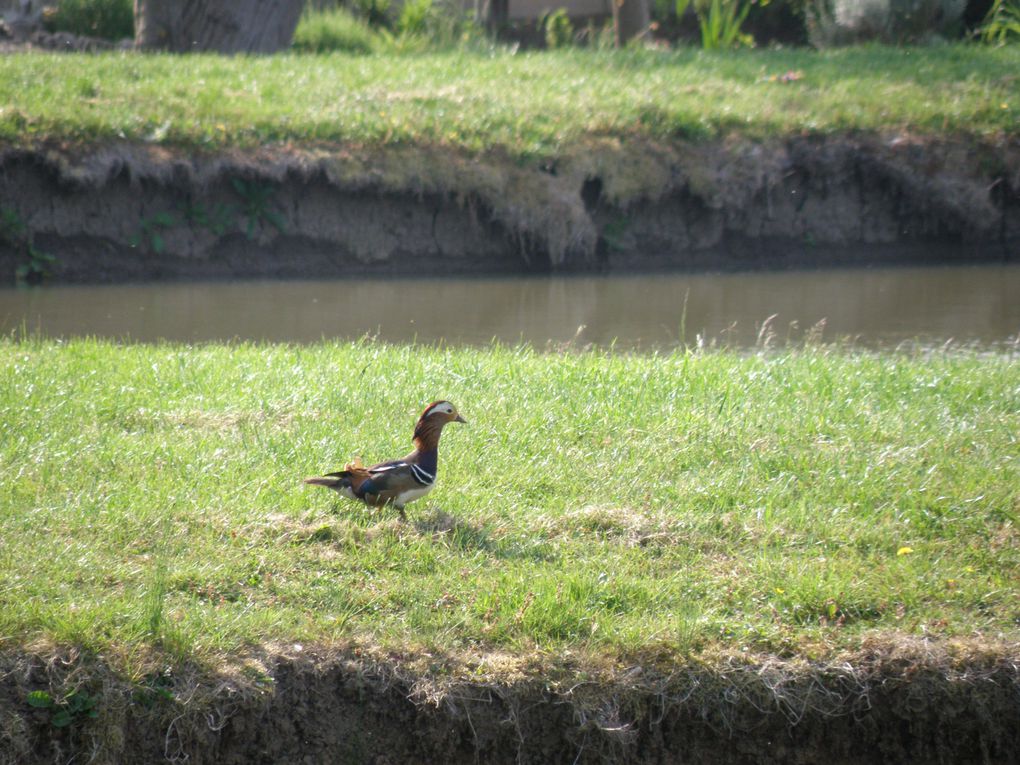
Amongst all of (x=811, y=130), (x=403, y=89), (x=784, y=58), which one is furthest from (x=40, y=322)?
(x=784, y=58)

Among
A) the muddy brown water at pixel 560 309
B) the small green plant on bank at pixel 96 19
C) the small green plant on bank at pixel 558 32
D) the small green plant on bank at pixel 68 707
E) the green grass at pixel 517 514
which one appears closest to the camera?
the small green plant on bank at pixel 68 707

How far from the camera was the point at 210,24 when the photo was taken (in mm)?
17781

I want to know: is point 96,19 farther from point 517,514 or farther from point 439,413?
point 517,514

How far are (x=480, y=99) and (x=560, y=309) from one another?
4.17 m

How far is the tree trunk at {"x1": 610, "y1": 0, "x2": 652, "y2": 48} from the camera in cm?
2033

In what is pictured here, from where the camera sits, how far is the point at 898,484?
5.25m

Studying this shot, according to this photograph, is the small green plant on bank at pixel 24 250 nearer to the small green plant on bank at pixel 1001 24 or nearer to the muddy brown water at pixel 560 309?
the muddy brown water at pixel 560 309

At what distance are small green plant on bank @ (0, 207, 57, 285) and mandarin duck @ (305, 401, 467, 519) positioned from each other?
9115 millimetres

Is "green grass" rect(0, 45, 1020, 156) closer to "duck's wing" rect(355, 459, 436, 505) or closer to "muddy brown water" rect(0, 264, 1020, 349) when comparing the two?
"muddy brown water" rect(0, 264, 1020, 349)

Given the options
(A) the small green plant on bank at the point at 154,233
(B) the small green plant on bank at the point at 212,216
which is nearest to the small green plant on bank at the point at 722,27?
(B) the small green plant on bank at the point at 212,216

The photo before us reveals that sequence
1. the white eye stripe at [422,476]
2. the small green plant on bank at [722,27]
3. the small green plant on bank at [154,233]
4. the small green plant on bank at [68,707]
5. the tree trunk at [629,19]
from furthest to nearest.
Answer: the tree trunk at [629,19] < the small green plant on bank at [722,27] < the small green plant on bank at [154,233] < the white eye stripe at [422,476] < the small green plant on bank at [68,707]

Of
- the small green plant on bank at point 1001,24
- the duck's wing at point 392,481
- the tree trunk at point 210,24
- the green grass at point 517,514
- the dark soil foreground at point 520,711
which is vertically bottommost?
the dark soil foreground at point 520,711

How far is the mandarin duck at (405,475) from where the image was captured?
4723 millimetres

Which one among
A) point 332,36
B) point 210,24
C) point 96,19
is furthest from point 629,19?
point 96,19
